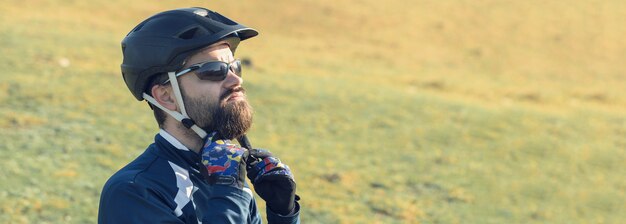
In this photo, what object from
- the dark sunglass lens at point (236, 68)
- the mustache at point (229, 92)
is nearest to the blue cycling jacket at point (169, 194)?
the mustache at point (229, 92)

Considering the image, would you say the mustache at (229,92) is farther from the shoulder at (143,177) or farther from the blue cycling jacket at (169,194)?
Answer: the shoulder at (143,177)

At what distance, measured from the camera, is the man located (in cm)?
387

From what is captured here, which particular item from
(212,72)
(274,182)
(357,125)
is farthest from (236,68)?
(357,125)

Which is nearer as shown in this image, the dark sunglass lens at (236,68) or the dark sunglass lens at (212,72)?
the dark sunglass lens at (212,72)

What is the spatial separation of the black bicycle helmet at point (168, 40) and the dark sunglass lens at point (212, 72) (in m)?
0.13

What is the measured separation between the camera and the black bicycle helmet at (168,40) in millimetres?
4355

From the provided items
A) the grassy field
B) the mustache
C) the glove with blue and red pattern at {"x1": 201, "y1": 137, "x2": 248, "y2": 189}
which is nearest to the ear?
the mustache

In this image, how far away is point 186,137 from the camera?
4.34m

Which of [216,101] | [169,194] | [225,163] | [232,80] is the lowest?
[169,194]

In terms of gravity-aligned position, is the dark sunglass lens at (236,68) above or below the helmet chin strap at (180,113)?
above

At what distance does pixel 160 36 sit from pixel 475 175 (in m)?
15.6

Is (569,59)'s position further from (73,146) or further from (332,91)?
(73,146)

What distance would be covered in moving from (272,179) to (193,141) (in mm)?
519

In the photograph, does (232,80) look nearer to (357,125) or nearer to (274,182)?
(274,182)
